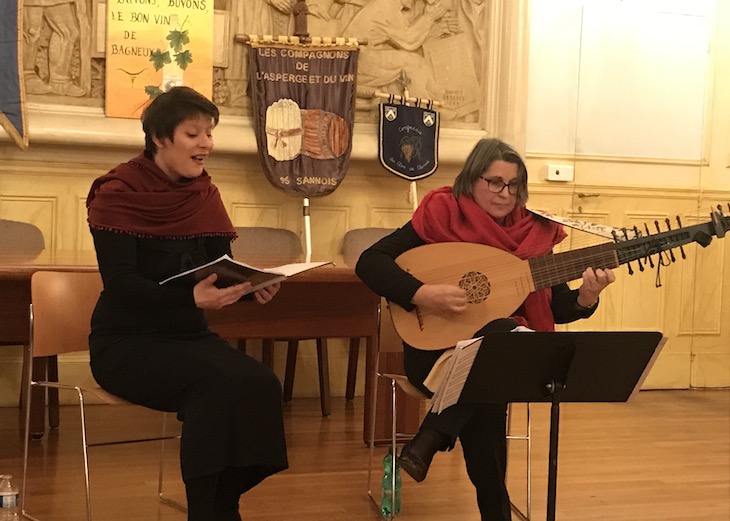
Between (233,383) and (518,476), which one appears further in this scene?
(518,476)

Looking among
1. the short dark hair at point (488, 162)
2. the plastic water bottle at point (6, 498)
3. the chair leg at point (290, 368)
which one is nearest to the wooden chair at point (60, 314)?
the plastic water bottle at point (6, 498)

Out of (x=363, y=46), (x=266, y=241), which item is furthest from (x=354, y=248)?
(x=363, y=46)

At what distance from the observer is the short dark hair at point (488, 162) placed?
2.90 metres

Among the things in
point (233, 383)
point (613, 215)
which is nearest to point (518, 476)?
point (233, 383)

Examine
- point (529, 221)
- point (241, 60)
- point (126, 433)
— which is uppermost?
point (241, 60)

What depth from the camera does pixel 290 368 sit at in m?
4.92

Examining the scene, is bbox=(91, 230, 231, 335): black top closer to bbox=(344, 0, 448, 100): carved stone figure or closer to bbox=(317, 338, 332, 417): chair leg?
bbox=(317, 338, 332, 417): chair leg

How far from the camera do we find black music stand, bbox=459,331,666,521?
2131 mm

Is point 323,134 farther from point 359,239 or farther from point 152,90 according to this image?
point 152,90

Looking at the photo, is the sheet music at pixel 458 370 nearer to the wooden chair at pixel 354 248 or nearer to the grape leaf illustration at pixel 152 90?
the wooden chair at pixel 354 248

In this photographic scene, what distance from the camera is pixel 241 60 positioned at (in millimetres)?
5070

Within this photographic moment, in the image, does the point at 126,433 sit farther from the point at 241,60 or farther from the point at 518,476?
the point at 241,60

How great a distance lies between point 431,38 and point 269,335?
7.84 feet

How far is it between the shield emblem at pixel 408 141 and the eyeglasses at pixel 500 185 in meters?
2.28
